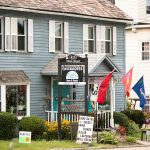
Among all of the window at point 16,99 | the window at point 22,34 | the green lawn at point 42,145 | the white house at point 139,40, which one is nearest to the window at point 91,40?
the window at point 22,34

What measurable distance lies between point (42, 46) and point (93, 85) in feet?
12.6

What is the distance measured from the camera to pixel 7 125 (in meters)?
24.4

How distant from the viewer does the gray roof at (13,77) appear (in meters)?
26.3

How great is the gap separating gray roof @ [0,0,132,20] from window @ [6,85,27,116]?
154 inches

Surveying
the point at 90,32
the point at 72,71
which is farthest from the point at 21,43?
the point at 90,32

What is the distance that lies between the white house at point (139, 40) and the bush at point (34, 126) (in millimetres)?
15582

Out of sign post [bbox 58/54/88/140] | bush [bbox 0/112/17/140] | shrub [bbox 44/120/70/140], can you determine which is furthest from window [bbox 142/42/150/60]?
bush [bbox 0/112/17/140]

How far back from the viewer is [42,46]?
2862cm

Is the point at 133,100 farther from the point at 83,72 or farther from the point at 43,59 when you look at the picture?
the point at 83,72

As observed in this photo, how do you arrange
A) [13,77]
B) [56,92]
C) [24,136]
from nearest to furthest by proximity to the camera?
[24,136]
[13,77]
[56,92]

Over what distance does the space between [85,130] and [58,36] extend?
7.85m

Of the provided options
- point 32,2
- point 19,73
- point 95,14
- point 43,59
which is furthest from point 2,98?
point 95,14

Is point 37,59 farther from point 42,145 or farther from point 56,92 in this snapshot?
point 42,145

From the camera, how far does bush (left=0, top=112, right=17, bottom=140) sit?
79.7 feet
